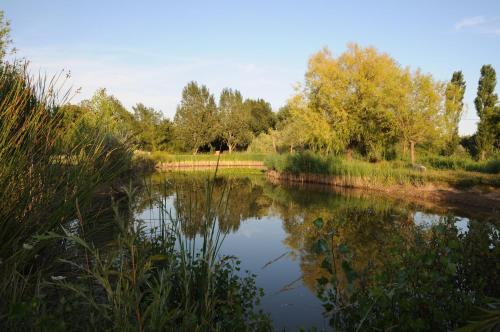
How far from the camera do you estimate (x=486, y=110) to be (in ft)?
90.8

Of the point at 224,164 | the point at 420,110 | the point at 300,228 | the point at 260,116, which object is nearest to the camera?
the point at 300,228

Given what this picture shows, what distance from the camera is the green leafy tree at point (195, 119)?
47.1m

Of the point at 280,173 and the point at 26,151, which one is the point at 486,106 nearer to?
the point at 280,173

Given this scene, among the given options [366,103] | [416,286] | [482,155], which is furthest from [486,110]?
[416,286]

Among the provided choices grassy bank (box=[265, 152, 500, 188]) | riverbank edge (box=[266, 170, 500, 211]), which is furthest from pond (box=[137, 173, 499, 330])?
grassy bank (box=[265, 152, 500, 188])

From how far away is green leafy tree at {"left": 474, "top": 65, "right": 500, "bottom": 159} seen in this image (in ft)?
81.1

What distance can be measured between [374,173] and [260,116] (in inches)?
1566

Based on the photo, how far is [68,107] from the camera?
375cm

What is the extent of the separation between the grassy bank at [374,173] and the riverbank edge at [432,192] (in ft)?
0.23

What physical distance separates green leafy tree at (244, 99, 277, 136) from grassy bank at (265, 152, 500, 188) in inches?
1198

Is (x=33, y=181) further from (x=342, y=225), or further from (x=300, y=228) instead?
(x=342, y=225)

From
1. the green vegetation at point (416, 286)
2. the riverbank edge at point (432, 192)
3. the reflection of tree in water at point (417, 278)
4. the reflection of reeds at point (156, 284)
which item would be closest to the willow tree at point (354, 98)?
the riverbank edge at point (432, 192)

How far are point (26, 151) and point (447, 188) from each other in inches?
649

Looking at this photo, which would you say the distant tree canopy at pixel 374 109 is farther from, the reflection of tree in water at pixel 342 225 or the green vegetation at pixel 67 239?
the green vegetation at pixel 67 239
